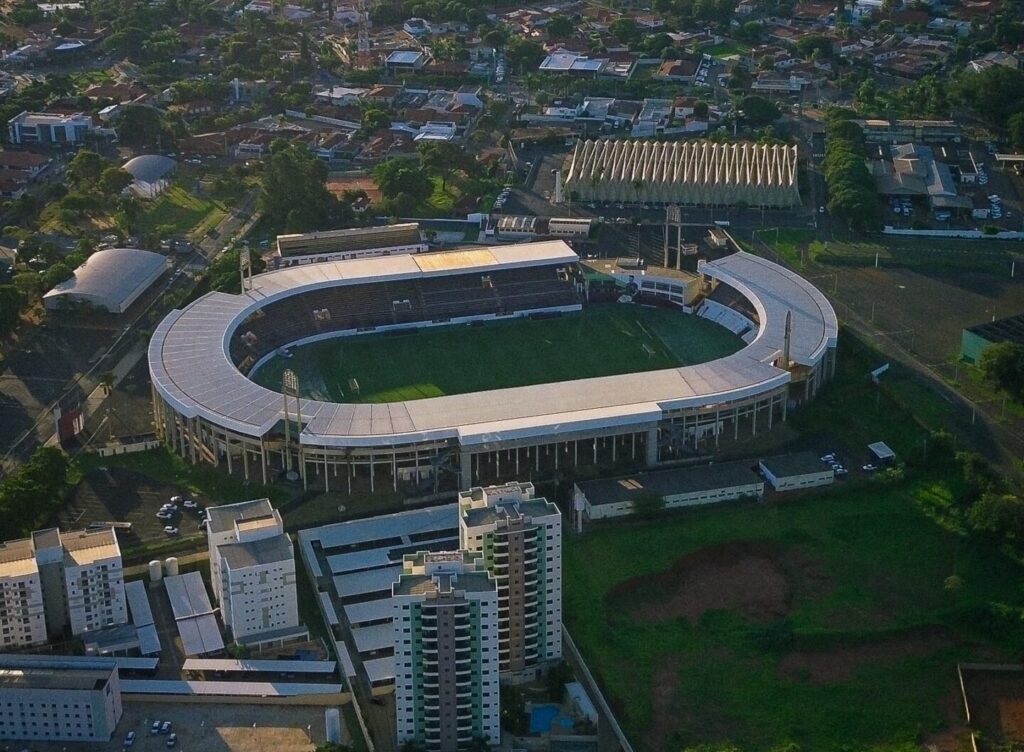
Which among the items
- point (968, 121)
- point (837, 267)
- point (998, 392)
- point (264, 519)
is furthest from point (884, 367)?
point (968, 121)

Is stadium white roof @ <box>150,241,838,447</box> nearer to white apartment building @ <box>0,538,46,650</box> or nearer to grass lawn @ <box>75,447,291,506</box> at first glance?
grass lawn @ <box>75,447,291,506</box>

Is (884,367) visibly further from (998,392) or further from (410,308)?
(410,308)

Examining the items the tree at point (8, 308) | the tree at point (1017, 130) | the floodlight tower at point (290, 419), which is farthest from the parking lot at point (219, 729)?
the tree at point (1017, 130)

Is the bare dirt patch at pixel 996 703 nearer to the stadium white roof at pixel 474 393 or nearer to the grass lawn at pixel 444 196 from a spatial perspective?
the stadium white roof at pixel 474 393

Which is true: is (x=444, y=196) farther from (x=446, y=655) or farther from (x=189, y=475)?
(x=446, y=655)

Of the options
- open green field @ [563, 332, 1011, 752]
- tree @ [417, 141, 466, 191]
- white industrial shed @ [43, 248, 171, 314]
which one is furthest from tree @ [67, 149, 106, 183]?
open green field @ [563, 332, 1011, 752]

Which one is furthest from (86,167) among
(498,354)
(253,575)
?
(253,575)
